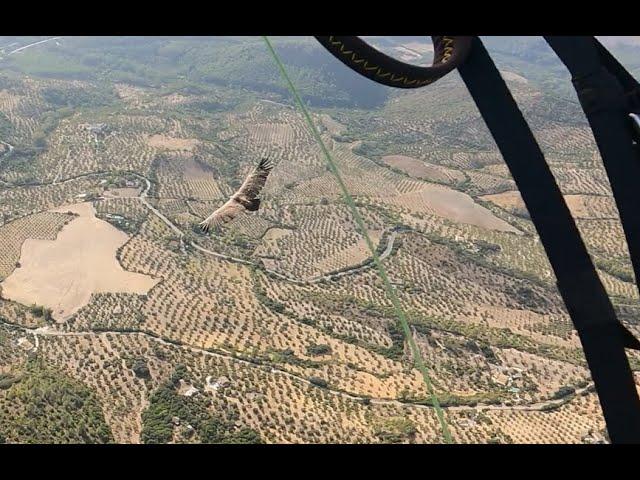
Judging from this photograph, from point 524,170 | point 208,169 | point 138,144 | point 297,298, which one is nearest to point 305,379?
point 297,298

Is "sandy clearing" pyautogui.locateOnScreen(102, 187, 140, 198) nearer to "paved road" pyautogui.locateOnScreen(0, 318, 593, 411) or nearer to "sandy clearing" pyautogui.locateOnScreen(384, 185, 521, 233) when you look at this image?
"paved road" pyautogui.locateOnScreen(0, 318, 593, 411)

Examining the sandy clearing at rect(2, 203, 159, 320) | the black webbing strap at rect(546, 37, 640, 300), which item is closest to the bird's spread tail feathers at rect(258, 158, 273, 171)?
the black webbing strap at rect(546, 37, 640, 300)

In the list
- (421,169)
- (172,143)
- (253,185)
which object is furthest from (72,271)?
(421,169)

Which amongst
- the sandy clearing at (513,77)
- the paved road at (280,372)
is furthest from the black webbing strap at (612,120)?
the sandy clearing at (513,77)

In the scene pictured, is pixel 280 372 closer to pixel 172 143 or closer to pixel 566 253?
pixel 566 253
